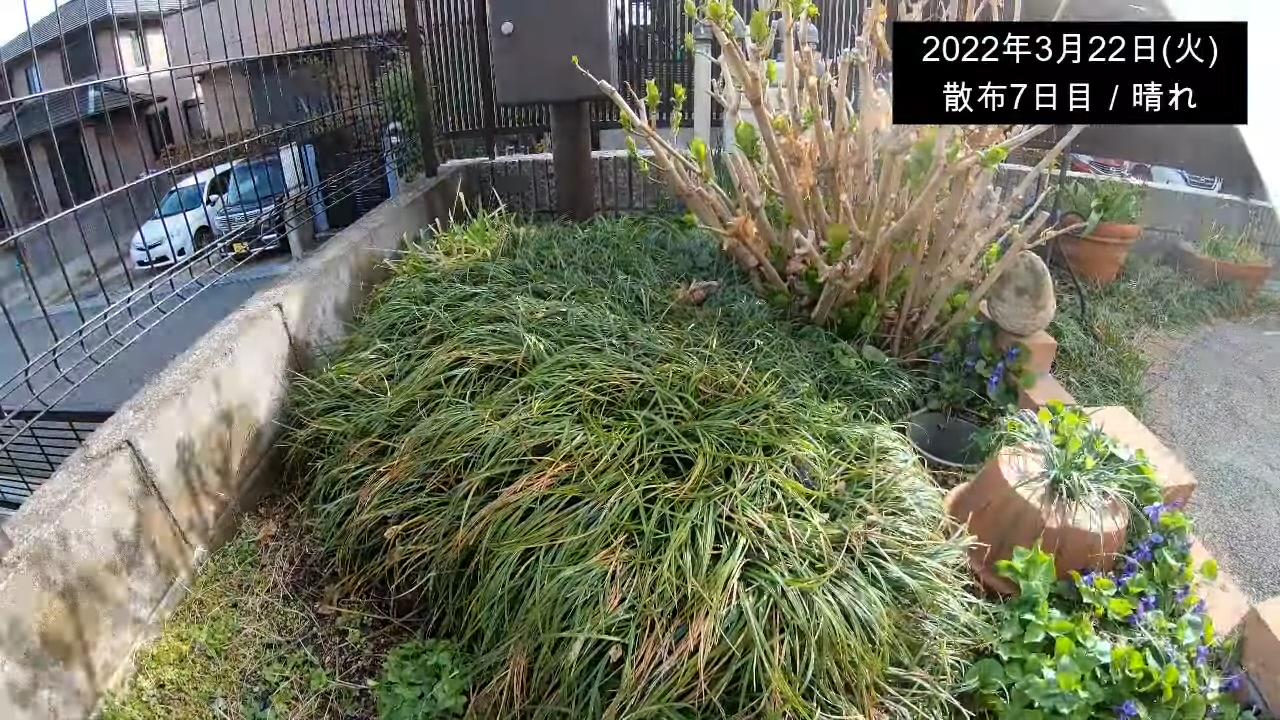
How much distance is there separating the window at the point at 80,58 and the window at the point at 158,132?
0.42 metres

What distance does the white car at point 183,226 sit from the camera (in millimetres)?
2486

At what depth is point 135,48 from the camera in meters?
2.68

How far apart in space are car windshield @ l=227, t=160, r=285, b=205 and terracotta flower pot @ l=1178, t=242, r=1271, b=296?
183 inches

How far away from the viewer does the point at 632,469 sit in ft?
6.16

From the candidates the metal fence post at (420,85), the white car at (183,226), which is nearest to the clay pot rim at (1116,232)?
the metal fence post at (420,85)

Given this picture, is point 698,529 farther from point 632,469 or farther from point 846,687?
point 846,687

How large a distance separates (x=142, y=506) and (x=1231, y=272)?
4834 mm

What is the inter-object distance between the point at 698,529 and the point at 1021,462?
3.20 feet

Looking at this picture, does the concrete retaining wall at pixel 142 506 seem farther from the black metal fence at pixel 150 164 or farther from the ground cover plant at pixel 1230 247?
the ground cover plant at pixel 1230 247

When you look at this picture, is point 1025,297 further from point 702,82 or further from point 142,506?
point 142,506

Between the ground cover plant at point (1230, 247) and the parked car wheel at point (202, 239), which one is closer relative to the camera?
the parked car wheel at point (202, 239)

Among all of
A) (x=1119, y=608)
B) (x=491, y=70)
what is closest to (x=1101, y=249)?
(x=1119, y=608)

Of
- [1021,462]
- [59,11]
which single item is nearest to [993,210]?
[1021,462]

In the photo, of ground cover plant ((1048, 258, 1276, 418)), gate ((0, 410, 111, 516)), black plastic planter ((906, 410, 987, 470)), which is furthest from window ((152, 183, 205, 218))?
ground cover plant ((1048, 258, 1276, 418))
